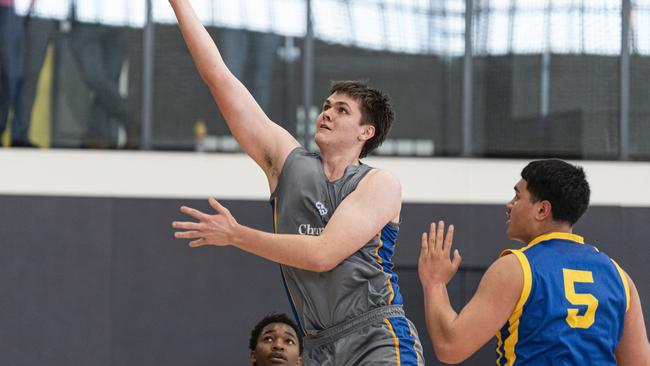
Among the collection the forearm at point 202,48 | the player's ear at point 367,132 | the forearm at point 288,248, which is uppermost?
the forearm at point 202,48

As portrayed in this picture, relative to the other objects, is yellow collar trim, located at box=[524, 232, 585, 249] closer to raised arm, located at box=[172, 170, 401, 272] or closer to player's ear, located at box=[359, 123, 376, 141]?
raised arm, located at box=[172, 170, 401, 272]

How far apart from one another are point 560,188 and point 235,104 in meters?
1.27

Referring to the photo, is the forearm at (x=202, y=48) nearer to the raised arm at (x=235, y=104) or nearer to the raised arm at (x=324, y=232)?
the raised arm at (x=235, y=104)

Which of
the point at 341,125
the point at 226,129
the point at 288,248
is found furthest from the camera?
the point at 226,129

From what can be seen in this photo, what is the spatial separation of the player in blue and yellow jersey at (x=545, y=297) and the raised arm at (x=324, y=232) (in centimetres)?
27

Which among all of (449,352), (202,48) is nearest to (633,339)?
(449,352)

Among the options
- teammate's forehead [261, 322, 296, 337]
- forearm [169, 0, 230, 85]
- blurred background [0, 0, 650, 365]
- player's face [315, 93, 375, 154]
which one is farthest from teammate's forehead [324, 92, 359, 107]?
blurred background [0, 0, 650, 365]

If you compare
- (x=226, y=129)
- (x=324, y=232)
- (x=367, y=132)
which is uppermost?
(x=226, y=129)

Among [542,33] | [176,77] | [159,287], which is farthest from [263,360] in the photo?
[542,33]

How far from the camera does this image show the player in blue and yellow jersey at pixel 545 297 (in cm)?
373

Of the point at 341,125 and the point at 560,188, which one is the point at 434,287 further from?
the point at 341,125

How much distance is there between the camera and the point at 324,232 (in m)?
3.54

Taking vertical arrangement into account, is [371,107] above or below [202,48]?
below

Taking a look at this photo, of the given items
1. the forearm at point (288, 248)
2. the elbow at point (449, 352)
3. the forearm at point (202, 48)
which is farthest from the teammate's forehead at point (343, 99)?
the elbow at point (449, 352)
